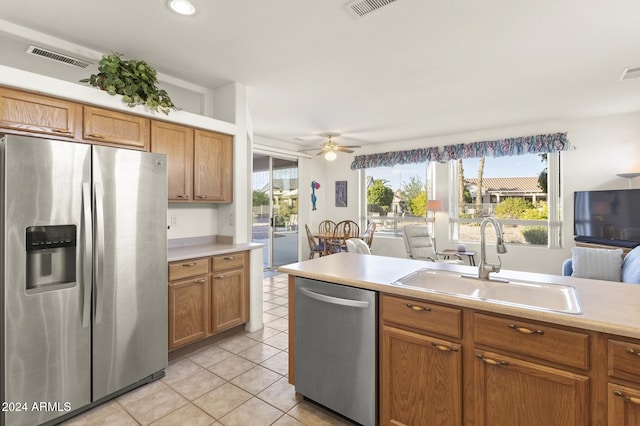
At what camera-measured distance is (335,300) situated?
1.84 meters

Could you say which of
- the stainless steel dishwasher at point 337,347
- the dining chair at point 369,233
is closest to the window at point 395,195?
the dining chair at point 369,233

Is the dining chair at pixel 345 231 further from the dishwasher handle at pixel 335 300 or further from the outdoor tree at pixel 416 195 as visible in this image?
the dishwasher handle at pixel 335 300

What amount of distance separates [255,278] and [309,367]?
1.49m

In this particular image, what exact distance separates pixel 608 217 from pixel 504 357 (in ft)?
13.8

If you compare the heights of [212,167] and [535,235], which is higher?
[212,167]

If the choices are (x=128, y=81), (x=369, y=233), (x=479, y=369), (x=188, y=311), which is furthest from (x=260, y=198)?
(x=479, y=369)

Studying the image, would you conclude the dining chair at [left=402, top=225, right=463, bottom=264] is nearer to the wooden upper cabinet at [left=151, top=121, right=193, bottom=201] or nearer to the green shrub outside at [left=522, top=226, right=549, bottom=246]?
the green shrub outside at [left=522, top=226, right=549, bottom=246]

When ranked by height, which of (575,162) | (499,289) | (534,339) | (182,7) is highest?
(182,7)

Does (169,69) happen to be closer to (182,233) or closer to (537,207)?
(182,233)

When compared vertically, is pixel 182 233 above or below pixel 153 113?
below

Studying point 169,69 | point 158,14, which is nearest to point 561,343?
point 158,14

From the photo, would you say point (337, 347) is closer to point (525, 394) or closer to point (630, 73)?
point (525, 394)

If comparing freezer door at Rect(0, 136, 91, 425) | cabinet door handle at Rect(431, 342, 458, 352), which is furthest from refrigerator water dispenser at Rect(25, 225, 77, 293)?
cabinet door handle at Rect(431, 342, 458, 352)

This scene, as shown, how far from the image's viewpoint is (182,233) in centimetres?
328
